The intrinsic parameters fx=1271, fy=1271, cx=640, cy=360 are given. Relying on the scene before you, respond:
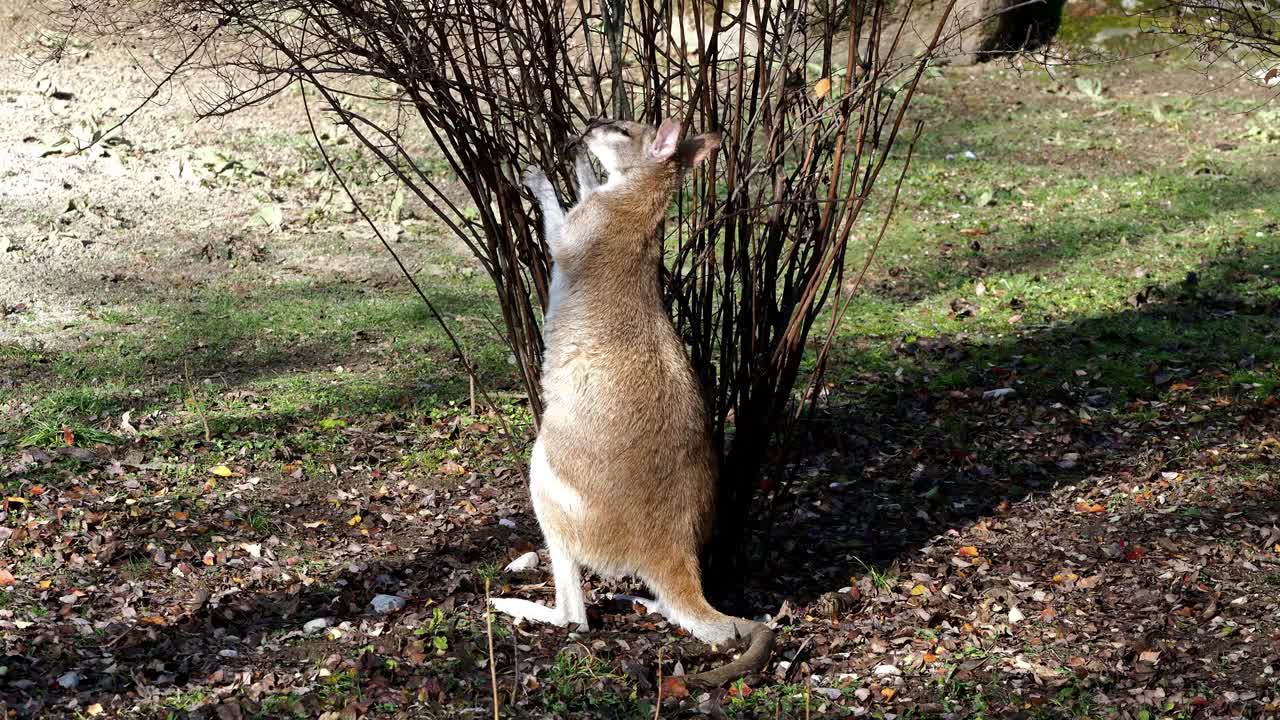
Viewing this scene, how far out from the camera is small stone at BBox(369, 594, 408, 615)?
406 centimetres

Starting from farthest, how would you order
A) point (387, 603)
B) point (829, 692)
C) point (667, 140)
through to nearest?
point (387, 603) < point (829, 692) < point (667, 140)

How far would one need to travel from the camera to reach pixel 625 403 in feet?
11.8

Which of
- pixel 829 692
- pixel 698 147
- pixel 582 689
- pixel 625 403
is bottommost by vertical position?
pixel 829 692

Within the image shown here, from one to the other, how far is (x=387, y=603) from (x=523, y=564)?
50 centimetres

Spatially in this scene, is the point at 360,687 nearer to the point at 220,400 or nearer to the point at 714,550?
the point at 714,550

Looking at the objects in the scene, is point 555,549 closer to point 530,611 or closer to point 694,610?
point 530,611

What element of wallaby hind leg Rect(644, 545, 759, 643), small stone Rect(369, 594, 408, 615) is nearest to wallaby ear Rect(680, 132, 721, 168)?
wallaby hind leg Rect(644, 545, 759, 643)

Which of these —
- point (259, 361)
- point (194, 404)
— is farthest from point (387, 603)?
point (259, 361)

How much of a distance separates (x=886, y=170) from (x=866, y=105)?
6396 mm

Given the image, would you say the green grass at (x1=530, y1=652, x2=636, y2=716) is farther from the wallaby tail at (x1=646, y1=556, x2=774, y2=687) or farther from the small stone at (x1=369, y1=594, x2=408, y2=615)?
the small stone at (x1=369, y1=594, x2=408, y2=615)

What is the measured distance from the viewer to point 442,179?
9625mm

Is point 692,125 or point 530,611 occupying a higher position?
point 692,125

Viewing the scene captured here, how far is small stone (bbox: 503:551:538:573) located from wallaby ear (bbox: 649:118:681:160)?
1.54 metres

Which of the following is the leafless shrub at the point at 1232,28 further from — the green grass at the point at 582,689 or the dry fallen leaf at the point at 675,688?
the green grass at the point at 582,689
